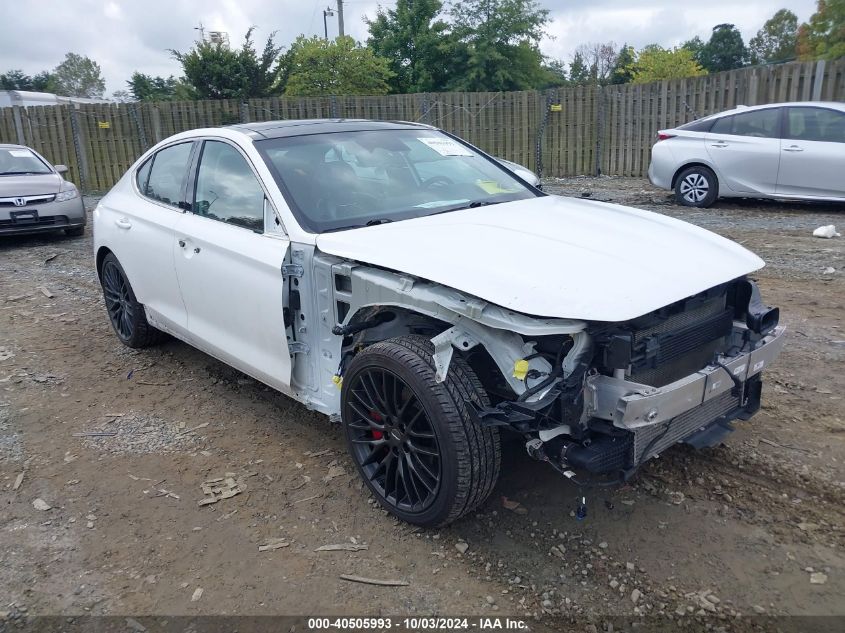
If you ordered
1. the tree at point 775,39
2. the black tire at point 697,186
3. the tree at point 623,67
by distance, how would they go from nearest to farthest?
the black tire at point 697,186 < the tree at point 623,67 < the tree at point 775,39

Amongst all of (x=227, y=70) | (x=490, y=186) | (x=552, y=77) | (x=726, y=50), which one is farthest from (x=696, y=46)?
(x=490, y=186)

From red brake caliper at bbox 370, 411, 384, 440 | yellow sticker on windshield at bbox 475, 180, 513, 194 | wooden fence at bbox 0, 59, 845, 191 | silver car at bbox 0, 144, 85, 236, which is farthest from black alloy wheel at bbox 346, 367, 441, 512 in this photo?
wooden fence at bbox 0, 59, 845, 191

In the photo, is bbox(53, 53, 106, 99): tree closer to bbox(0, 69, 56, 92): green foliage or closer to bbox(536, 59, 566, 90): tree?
bbox(0, 69, 56, 92): green foliage

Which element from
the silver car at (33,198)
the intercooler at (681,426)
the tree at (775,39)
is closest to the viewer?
the intercooler at (681,426)

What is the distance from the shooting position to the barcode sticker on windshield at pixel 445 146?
457cm

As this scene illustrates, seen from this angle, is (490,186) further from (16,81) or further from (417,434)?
(16,81)

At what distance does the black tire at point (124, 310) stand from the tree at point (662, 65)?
4136 cm

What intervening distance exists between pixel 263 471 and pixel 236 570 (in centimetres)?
86

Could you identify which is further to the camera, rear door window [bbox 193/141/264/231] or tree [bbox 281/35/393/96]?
tree [bbox 281/35/393/96]

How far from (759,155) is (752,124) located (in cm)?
53

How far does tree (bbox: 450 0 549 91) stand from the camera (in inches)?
1265

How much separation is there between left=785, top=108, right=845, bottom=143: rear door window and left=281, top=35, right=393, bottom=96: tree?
22.7 metres

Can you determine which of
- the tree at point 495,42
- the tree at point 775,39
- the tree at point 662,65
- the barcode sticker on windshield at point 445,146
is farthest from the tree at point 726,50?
the barcode sticker on windshield at point 445,146

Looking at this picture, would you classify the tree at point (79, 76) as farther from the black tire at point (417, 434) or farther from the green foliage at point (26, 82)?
the black tire at point (417, 434)
